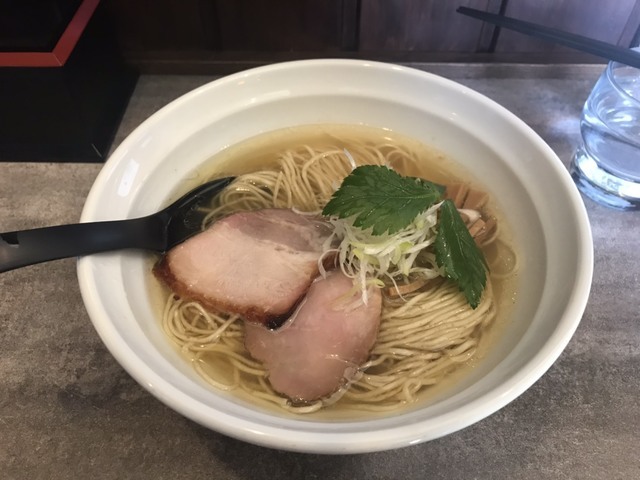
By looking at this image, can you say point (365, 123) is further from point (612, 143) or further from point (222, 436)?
point (222, 436)

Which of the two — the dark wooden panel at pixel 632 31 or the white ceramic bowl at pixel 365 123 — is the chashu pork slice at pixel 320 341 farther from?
the dark wooden panel at pixel 632 31

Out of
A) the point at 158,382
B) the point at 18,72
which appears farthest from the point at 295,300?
the point at 18,72

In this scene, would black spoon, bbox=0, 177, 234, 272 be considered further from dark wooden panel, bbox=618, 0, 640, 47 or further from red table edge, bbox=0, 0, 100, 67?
dark wooden panel, bbox=618, 0, 640, 47

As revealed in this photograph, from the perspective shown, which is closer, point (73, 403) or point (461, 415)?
point (461, 415)

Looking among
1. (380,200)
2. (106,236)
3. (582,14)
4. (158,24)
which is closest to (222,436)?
(106,236)

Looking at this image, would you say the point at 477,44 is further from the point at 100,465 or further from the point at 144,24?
the point at 100,465

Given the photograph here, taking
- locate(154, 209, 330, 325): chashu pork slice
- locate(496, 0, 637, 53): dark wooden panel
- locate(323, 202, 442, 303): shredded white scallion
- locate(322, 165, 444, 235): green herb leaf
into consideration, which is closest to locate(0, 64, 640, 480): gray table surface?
locate(154, 209, 330, 325): chashu pork slice

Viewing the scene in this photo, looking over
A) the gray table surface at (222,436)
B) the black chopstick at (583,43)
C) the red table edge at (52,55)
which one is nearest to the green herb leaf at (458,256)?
the gray table surface at (222,436)
